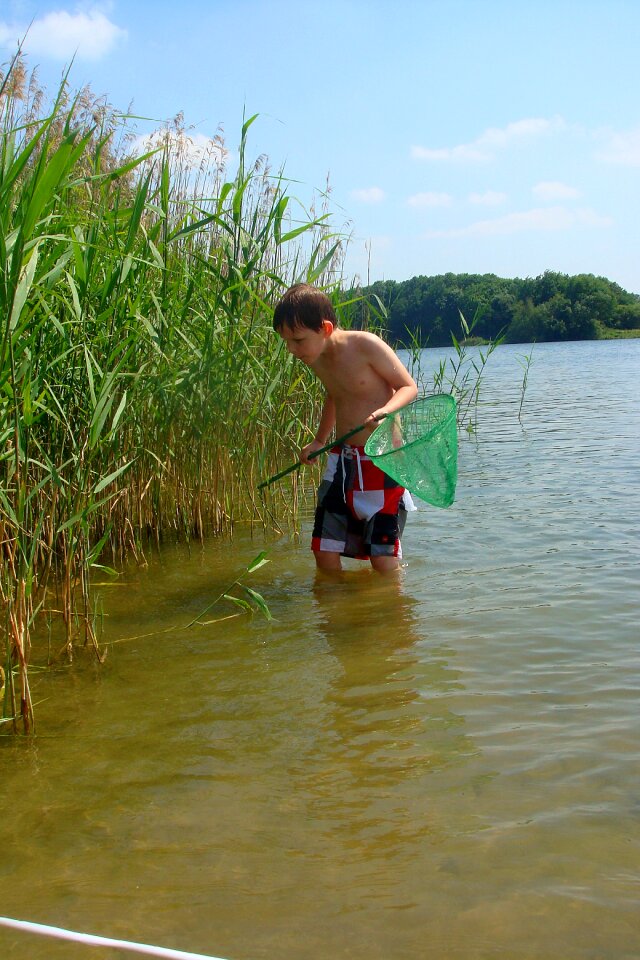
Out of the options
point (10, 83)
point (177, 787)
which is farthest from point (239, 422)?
point (177, 787)

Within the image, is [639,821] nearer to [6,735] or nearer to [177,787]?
[177,787]

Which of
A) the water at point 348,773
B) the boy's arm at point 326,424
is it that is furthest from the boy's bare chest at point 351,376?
the water at point 348,773

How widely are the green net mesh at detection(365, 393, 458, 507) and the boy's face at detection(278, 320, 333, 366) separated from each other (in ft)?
1.59

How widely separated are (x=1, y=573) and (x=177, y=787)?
1.01m

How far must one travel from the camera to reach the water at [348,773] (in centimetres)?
181

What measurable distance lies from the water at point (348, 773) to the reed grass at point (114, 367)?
1.46ft

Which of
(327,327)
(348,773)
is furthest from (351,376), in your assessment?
(348,773)

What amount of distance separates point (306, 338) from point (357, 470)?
2.31 feet

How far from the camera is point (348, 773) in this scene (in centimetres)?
245

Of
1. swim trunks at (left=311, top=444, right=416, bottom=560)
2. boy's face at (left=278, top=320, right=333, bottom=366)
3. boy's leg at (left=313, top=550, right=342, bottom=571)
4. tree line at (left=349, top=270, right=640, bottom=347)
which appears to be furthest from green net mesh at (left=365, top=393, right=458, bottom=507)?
tree line at (left=349, top=270, right=640, bottom=347)

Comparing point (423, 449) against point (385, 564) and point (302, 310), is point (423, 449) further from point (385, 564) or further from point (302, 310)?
point (302, 310)

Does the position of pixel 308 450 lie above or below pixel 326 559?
above

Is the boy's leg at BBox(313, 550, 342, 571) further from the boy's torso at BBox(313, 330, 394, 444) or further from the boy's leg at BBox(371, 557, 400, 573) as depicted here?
the boy's torso at BBox(313, 330, 394, 444)

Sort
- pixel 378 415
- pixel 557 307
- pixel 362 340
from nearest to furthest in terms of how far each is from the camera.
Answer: pixel 378 415 < pixel 362 340 < pixel 557 307
